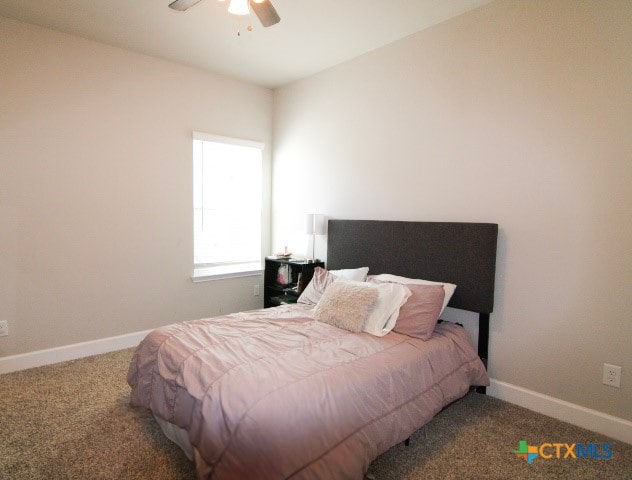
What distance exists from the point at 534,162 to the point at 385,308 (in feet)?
4.64

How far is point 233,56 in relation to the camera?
3.56 m

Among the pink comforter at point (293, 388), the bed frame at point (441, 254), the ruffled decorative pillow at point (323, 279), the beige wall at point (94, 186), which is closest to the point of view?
the pink comforter at point (293, 388)

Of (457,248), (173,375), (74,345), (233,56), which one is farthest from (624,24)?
(74,345)

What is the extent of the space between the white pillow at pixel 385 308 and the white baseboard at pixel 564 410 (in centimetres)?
96

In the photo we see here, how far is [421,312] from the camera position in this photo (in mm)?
2475

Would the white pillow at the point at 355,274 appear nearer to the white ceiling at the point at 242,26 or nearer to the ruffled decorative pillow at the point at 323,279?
the ruffled decorative pillow at the point at 323,279

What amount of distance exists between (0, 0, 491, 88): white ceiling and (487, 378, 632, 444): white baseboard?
2788 millimetres

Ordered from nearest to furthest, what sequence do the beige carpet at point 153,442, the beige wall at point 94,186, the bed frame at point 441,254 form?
the beige carpet at point 153,442
the bed frame at point 441,254
the beige wall at point 94,186

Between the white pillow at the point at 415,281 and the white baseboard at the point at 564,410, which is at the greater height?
the white pillow at the point at 415,281

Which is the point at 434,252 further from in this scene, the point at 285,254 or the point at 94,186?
the point at 94,186

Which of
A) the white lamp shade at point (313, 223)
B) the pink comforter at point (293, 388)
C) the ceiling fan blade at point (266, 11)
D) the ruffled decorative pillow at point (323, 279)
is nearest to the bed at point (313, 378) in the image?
the pink comforter at point (293, 388)

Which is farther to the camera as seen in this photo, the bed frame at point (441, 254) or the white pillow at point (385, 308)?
the bed frame at point (441, 254)

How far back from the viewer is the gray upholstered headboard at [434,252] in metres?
2.62

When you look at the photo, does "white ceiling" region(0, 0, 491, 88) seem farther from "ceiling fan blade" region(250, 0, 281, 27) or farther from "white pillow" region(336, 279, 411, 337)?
"white pillow" region(336, 279, 411, 337)
